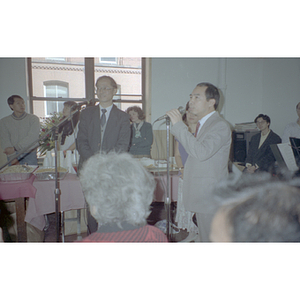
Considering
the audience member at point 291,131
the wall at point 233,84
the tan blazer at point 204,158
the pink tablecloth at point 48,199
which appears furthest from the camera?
the wall at point 233,84

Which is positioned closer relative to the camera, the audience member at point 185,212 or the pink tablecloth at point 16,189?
the pink tablecloth at point 16,189

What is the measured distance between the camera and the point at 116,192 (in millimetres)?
761

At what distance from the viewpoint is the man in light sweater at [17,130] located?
1.86m

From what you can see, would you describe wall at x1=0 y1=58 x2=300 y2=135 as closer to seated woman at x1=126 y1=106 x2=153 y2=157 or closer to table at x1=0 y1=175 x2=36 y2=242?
seated woman at x1=126 y1=106 x2=153 y2=157

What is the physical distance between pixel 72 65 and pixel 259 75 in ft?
7.13

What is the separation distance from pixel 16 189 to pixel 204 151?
4.52 feet

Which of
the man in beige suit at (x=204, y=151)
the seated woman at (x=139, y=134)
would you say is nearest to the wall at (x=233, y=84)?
the seated woman at (x=139, y=134)

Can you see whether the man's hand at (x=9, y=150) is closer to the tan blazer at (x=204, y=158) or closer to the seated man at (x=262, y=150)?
the tan blazer at (x=204, y=158)

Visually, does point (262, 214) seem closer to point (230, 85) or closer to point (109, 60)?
point (109, 60)

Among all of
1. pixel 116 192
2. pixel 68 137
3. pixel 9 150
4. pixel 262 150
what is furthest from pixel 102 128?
pixel 262 150

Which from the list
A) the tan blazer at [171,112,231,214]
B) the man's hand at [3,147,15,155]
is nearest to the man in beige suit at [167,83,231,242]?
the tan blazer at [171,112,231,214]

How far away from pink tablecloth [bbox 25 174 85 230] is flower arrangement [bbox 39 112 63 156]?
0.40 meters

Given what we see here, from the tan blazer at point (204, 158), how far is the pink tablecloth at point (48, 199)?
36.8 inches
